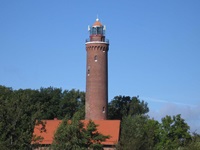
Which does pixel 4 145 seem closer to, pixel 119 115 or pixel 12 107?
pixel 12 107

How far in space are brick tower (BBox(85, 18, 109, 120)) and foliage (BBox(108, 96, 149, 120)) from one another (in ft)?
59.0

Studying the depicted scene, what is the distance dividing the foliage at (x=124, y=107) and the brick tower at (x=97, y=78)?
18.0 meters

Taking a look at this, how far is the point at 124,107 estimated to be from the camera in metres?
89.8

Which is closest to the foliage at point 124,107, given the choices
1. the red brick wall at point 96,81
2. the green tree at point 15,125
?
Answer: the red brick wall at point 96,81

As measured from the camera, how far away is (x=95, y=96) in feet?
226

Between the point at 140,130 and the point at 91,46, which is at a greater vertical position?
the point at 91,46

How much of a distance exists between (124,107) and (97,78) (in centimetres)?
2162

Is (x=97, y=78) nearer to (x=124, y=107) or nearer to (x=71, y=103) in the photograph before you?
(x=71, y=103)

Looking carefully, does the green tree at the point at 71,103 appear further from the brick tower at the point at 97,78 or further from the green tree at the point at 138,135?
the green tree at the point at 138,135

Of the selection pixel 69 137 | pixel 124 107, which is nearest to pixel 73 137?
pixel 69 137

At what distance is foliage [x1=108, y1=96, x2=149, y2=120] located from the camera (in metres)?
87.9

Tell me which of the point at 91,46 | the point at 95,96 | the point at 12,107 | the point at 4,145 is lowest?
the point at 4,145

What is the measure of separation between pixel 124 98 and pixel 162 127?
30.2 metres

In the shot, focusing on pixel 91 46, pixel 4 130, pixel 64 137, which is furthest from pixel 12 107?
pixel 91 46
